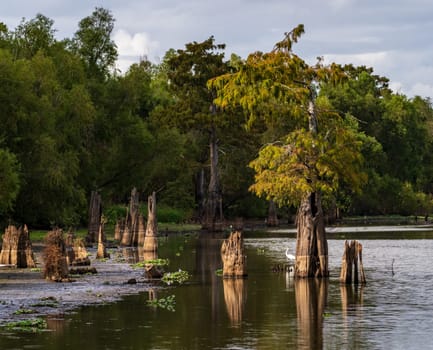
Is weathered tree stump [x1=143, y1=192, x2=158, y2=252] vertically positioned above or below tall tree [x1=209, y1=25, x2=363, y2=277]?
below

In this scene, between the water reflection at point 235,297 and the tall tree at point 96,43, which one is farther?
the tall tree at point 96,43

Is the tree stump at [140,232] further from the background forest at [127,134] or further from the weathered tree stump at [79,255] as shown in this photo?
the weathered tree stump at [79,255]

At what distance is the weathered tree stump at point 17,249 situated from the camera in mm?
51844

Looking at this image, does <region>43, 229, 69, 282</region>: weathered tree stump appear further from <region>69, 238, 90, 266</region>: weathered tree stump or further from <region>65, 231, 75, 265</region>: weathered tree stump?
<region>69, 238, 90, 266</region>: weathered tree stump

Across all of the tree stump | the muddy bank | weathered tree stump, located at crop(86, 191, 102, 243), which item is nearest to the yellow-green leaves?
the muddy bank

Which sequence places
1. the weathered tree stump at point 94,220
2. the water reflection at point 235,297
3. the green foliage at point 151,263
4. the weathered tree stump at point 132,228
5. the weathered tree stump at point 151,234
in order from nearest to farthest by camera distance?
the water reflection at point 235,297 → the green foliage at point 151,263 → the weathered tree stump at point 151,234 → the weathered tree stump at point 132,228 → the weathered tree stump at point 94,220

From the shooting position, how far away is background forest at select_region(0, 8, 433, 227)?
80375 mm

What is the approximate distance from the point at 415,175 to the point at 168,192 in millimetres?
57547

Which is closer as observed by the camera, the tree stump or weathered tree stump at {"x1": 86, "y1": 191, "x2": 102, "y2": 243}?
the tree stump

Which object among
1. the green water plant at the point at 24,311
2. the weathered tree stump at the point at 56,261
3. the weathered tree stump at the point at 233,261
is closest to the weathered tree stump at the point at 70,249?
the weathered tree stump at the point at 56,261

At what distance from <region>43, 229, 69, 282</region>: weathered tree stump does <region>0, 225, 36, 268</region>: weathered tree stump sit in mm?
7100

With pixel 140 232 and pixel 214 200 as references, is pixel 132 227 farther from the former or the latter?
pixel 214 200

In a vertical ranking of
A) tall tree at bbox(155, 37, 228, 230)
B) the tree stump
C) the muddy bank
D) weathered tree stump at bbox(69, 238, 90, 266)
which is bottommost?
the muddy bank

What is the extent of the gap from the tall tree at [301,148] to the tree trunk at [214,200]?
68.7 m
